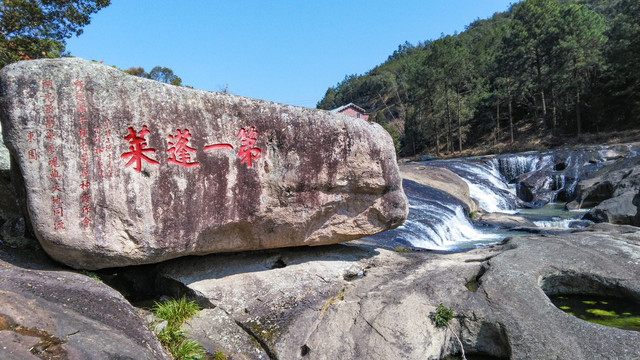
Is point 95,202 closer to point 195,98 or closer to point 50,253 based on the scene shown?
point 50,253

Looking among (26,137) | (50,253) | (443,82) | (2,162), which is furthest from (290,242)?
(443,82)

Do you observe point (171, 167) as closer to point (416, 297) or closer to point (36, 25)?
point (416, 297)

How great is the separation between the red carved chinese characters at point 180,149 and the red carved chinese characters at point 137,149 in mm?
244

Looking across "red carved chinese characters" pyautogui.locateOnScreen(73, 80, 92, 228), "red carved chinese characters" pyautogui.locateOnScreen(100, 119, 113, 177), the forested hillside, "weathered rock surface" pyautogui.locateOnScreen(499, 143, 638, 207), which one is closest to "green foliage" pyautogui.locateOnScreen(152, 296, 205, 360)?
"red carved chinese characters" pyautogui.locateOnScreen(73, 80, 92, 228)

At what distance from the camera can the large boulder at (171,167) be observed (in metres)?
4.40

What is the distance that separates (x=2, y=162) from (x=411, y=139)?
42829 mm

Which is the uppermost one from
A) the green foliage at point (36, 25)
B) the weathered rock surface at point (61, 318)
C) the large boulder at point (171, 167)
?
the green foliage at point (36, 25)

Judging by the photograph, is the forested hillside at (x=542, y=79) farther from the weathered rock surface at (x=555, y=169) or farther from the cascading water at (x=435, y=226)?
the cascading water at (x=435, y=226)

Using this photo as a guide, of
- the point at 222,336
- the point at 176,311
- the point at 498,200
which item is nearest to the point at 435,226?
the point at 498,200

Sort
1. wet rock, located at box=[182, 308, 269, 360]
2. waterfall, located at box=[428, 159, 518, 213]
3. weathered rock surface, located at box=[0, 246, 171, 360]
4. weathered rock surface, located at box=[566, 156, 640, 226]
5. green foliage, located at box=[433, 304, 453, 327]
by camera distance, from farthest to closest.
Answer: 1. waterfall, located at box=[428, 159, 518, 213]
2. weathered rock surface, located at box=[566, 156, 640, 226]
3. green foliage, located at box=[433, 304, 453, 327]
4. wet rock, located at box=[182, 308, 269, 360]
5. weathered rock surface, located at box=[0, 246, 171, 360]

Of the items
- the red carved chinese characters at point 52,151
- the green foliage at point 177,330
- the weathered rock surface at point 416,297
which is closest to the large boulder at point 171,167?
the red carved chinese characters at point 52,151

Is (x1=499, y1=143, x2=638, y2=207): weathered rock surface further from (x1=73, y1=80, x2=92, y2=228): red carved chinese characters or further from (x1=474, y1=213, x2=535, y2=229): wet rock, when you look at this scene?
(x1=73, y1=80, x2=92, y2=228): red carved chinese characters

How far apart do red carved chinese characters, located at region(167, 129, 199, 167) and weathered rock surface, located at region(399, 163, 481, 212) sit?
12.4 meters

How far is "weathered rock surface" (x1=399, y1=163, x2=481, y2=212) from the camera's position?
1581cm
